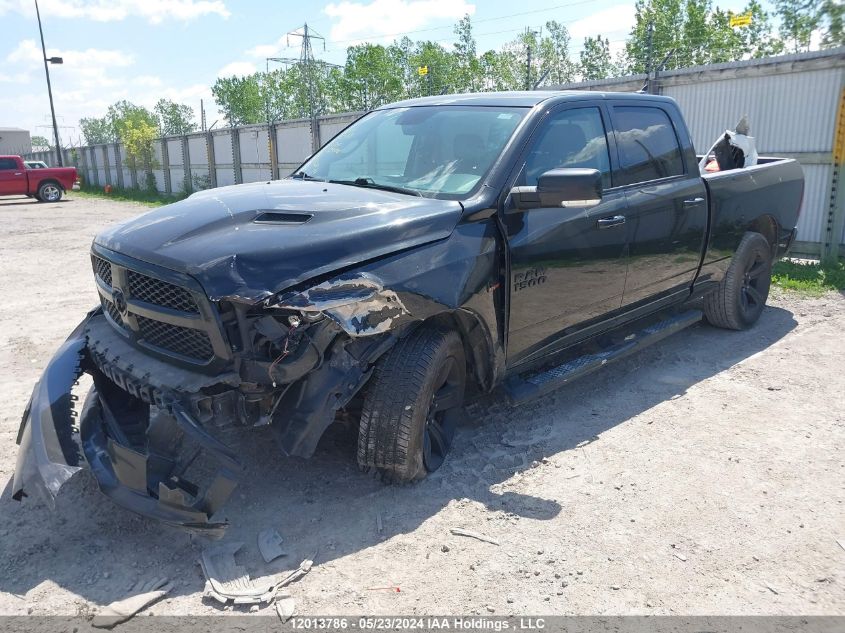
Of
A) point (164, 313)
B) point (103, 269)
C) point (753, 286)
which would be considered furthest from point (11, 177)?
point (164, 313)

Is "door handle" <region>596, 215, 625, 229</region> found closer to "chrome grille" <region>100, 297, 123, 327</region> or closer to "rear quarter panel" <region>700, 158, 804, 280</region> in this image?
"rear quarter panel" <region>700, 158, 804, 280</region>

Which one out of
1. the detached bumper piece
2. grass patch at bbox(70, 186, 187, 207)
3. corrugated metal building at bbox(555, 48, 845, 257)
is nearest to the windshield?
the detached bumper piece

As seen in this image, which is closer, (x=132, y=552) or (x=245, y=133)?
(x=132, y=552)

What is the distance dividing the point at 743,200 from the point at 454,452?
3552mm

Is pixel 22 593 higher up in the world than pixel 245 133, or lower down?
lower down

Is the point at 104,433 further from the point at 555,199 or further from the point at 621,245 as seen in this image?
the point at 621,245

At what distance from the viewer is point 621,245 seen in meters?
4.48

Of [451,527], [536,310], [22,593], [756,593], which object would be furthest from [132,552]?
[756,593]

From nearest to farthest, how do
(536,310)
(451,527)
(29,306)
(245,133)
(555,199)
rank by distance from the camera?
1. (451,527)
2. (555,199)
3. (536,310)
4. (29,306)
5. (245,133)

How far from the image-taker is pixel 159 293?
10.3 feet

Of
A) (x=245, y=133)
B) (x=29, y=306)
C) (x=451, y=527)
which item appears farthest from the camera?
(x=245, y=133)

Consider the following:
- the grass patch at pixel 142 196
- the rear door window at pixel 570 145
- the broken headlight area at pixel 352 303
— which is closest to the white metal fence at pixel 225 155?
the grass patch at pixel 142 196

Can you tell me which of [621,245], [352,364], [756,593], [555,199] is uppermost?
[555,199]

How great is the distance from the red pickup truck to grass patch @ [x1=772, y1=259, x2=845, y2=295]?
2615 centimetres
